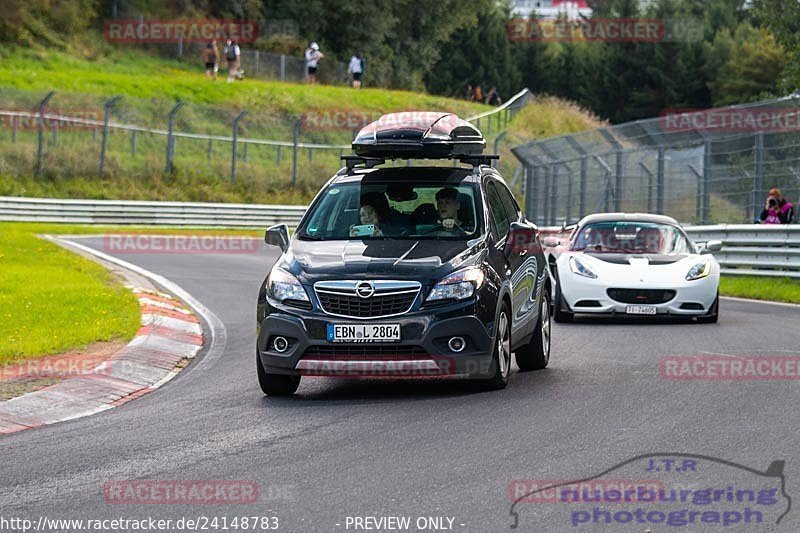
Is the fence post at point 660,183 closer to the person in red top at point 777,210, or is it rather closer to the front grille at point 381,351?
the person in red top at point 777,210

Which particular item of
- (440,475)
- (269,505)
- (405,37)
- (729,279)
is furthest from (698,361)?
(405,37)

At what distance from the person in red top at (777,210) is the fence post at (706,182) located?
10.9ft

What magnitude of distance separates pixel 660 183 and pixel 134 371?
1852 centimetres

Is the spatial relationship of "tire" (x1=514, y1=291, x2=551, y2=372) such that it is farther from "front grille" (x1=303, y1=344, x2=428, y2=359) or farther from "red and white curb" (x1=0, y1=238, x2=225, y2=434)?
"red and white curb" (x1=0, y1=238, x2=225, y2=434)

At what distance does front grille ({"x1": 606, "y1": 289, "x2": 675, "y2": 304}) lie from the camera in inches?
659

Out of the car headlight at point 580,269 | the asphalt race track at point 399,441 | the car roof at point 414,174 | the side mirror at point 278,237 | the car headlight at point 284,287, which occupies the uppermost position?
the car roof at point 414,174

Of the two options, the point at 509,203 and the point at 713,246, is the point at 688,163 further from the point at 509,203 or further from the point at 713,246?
the point at 509,203

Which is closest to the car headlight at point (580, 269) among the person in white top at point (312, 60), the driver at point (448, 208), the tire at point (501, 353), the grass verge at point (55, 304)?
the grass verge at point (55, 304)

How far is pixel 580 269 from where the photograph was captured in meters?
17.2

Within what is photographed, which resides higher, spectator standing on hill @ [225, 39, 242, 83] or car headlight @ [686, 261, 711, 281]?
spectator standing on hill @ [225, 39, 242, 83]

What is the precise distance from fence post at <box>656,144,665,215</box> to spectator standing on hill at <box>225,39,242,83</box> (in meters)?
36.6

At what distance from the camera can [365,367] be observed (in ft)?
32.7

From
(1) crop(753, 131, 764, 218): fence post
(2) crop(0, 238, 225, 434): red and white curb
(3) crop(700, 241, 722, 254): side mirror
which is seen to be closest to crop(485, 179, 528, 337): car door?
(2) crop(0, 238, 225, 434): red and white curb

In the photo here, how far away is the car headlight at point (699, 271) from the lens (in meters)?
16.9
